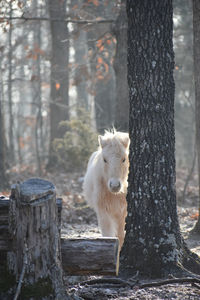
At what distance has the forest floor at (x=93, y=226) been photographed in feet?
14.7

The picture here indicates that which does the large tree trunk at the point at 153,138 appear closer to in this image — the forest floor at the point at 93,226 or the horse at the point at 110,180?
the forest floor at the point at 93,226

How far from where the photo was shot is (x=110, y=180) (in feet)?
21.6

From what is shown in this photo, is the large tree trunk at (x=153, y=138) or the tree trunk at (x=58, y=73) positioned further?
the tree trunk at (x=58, y=73)

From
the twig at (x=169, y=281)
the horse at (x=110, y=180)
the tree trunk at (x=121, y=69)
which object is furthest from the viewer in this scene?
the tree trunk at (x=121, y=69)

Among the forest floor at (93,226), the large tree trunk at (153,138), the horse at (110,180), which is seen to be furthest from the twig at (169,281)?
the horse at (110,180)

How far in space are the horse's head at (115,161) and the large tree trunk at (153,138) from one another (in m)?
1.17

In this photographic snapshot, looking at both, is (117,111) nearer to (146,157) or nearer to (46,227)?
(146,157)

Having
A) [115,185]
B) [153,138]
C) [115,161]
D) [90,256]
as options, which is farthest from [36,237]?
[115,161]

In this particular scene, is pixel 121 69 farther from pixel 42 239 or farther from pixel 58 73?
pixel 42 239

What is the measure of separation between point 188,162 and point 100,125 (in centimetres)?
974

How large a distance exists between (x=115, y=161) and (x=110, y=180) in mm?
364

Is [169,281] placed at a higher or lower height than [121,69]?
lower

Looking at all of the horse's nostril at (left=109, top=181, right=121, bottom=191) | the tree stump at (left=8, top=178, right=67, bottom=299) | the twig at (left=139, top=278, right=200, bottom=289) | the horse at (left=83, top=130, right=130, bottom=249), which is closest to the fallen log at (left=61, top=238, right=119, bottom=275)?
the tree stump at (left=8, top=178, right=67, bottom=299)

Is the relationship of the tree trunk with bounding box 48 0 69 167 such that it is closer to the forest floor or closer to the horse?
the forest floor
